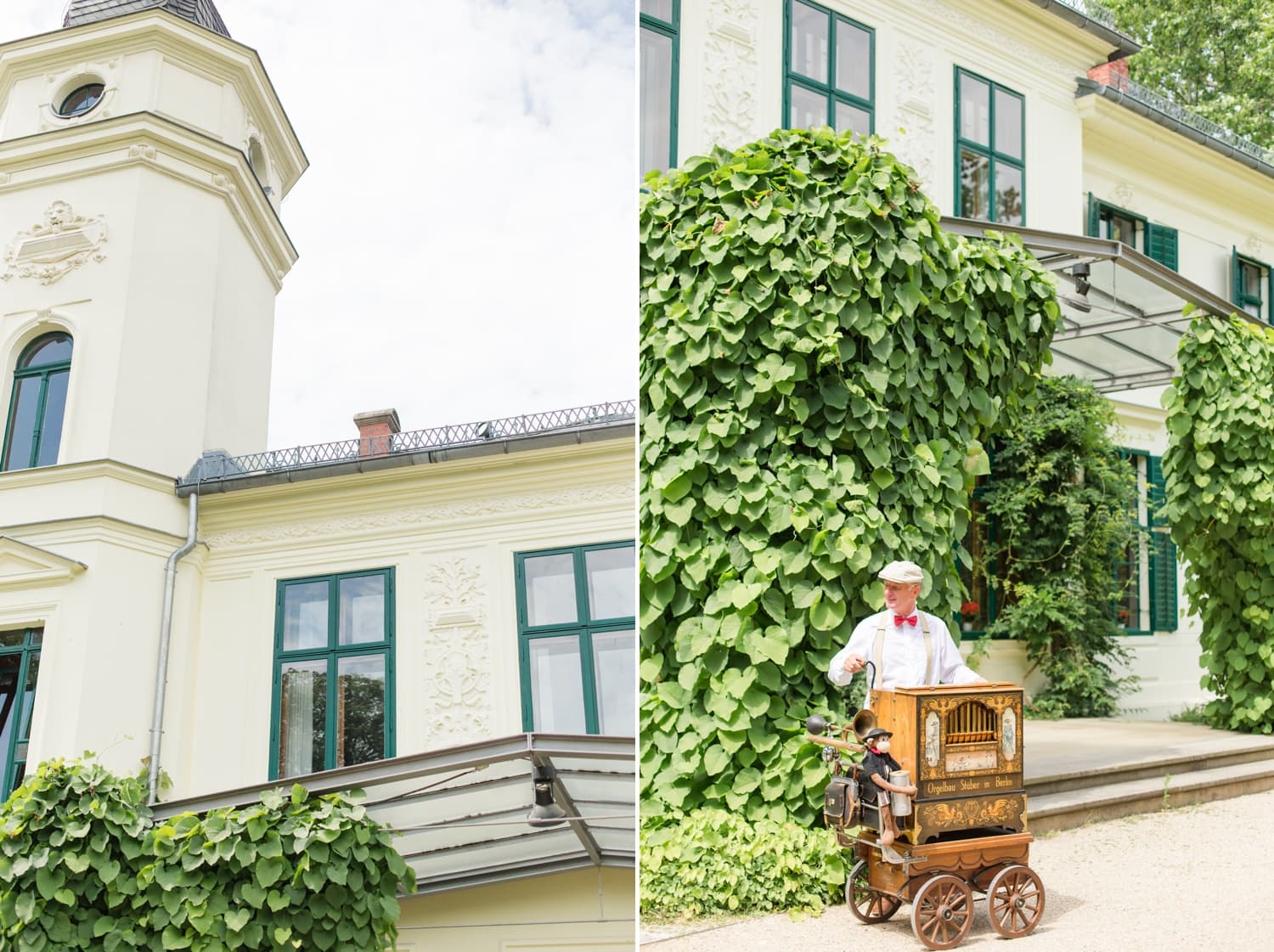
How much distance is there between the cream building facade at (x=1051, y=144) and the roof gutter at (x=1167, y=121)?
14mm

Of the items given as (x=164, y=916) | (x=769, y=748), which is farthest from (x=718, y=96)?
(x=164, y=916)

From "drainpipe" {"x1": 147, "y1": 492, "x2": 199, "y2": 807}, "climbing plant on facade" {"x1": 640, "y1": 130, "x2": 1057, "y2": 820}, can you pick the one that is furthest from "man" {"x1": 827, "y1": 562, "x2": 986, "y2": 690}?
"drainpipe" {"x1": 147, "y1": 492, "x2": 199, "y2": 807}

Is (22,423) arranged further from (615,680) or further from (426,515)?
(615,680)

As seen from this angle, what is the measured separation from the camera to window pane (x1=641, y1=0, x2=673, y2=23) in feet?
17.8

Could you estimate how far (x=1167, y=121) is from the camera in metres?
8.30

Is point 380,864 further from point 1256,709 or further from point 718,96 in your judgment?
point 1256,709

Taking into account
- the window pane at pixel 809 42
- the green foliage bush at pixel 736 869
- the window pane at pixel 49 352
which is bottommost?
the green foliage bush at pixel 736 869

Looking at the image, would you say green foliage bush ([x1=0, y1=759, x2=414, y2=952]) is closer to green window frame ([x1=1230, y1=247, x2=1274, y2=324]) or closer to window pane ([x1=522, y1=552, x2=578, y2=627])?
window pane ([x1=522, y1=552, x2=578, y2=627])

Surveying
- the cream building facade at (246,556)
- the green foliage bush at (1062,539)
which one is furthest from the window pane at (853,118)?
the cream building facade at (246,556)

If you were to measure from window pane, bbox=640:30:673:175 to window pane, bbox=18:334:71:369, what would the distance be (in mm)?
2800

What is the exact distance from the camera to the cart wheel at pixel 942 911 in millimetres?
2928

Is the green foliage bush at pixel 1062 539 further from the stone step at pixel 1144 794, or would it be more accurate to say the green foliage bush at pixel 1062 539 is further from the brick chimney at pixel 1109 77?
the brick chimney at pixel 1109 77

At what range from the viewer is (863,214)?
141 inches

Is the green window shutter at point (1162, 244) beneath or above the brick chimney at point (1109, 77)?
beneath
